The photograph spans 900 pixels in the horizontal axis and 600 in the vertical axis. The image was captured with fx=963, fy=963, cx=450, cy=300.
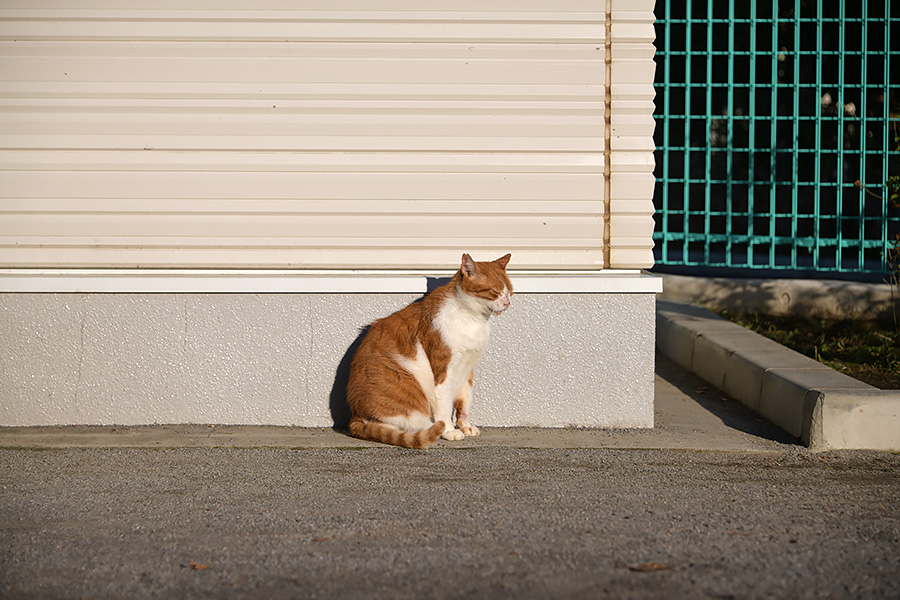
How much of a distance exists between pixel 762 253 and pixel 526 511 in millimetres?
7542

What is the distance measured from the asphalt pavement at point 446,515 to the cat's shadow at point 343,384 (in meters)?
0.16

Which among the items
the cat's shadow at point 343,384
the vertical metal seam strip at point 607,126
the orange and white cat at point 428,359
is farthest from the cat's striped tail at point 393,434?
the vertical metal seam strip at point 607,126

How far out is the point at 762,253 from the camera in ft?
34.8

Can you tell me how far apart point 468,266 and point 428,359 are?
55cm

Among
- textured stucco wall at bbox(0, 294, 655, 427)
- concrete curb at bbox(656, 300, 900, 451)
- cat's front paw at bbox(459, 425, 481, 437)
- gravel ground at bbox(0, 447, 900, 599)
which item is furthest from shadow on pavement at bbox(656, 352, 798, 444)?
cat's front paw at bbox(459, 425, 481, 437)

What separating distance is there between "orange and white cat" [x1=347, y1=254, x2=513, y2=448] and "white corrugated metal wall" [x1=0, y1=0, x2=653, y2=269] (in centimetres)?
48

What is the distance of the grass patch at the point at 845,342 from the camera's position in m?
6.39

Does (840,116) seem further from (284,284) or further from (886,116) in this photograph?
(284,284)

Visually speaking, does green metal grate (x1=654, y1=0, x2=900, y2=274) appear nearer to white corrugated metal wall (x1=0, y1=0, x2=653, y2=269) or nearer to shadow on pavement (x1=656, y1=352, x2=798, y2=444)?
shadow on pavement (x1=656, y1=352, x2=798, y2=444)

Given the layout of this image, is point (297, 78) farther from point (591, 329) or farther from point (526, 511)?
point (526, 511)

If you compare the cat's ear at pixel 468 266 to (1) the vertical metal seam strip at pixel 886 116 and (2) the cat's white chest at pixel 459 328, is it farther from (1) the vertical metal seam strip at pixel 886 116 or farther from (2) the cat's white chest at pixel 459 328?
(1) the vertical metal seam strip at pixel 886 116

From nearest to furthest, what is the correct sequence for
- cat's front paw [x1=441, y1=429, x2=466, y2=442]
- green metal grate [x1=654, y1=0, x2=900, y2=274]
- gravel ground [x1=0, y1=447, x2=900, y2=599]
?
gravel ground [x1=0, y1=447, x2=900, y2=599] → cat's front paw [x1=441, y1=429, x2=466, y2=442] → green metal grate [x1=654, y1=0, x2=900, y2=274]

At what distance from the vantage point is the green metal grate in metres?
8.38

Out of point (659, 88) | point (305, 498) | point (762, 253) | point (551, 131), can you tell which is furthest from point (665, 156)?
point (305, 498)
